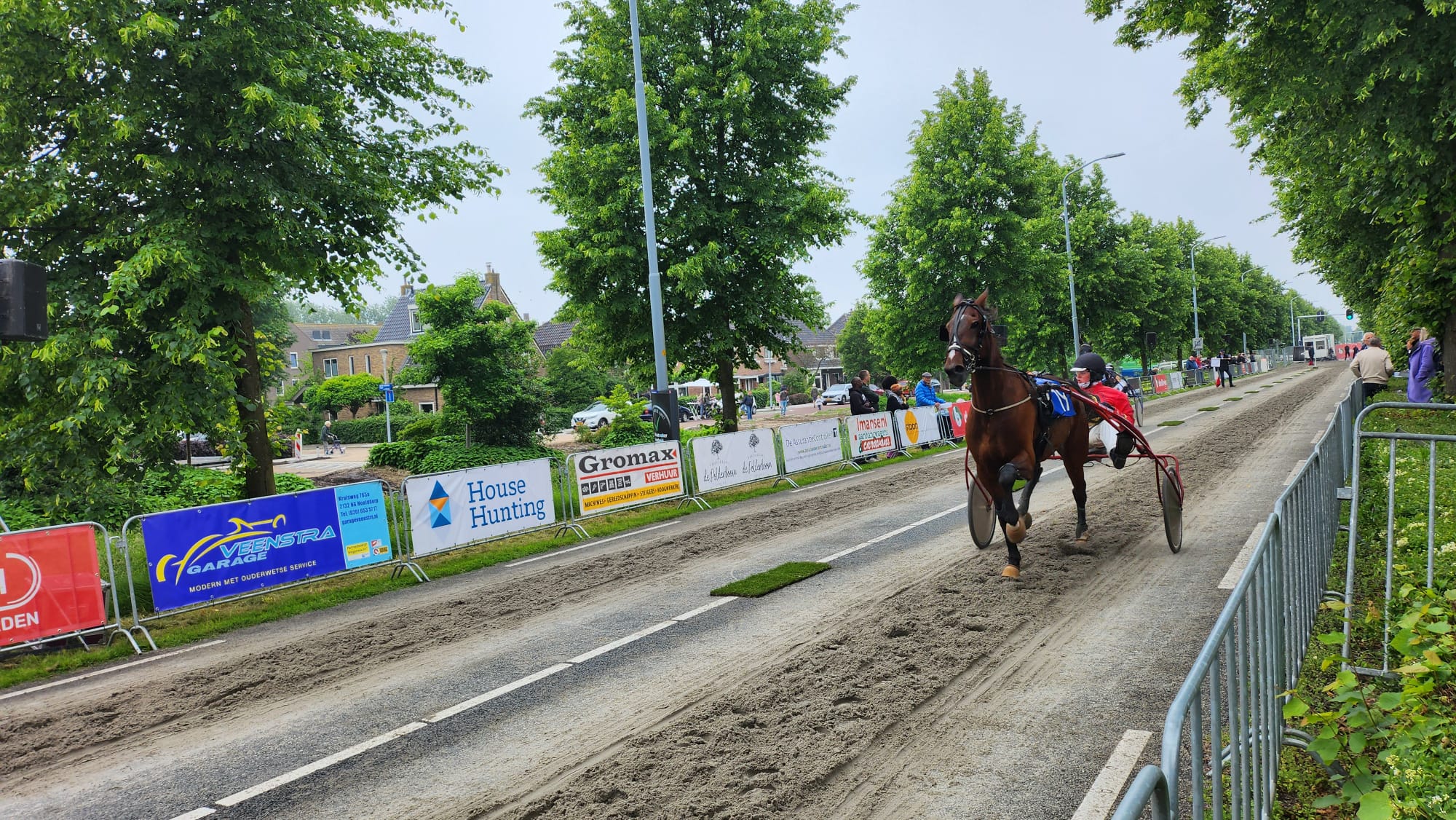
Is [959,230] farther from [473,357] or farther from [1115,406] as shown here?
[1115,406]

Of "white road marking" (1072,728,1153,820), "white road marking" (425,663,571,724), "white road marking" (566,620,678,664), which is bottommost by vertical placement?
"white road marking" (1072,728,1153,820)

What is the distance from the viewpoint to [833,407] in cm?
5806

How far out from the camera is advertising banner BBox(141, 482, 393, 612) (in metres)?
8.96

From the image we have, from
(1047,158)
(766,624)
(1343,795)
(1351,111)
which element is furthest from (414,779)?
(1047,158)

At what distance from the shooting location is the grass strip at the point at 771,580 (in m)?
8.43

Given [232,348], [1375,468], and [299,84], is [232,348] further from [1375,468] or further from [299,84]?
[1375,468]

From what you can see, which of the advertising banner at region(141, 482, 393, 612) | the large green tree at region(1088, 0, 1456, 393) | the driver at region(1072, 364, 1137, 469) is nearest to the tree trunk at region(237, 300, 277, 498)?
the advertising banner at region(141, 482, 393, 612)

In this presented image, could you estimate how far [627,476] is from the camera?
1462 cm

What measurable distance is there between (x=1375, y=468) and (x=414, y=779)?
10.9 m

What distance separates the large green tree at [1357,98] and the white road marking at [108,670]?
14.1 m

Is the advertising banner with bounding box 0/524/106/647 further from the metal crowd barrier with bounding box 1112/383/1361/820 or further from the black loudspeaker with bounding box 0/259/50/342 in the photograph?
the metal crowd barrier with bounding box 1112/383/1361/820

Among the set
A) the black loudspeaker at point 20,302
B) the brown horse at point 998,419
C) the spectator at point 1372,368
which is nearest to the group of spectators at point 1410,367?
the spectator at point 1372,368

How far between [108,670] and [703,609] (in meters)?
5.53

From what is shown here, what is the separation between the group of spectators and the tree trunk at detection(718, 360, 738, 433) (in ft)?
43.0
